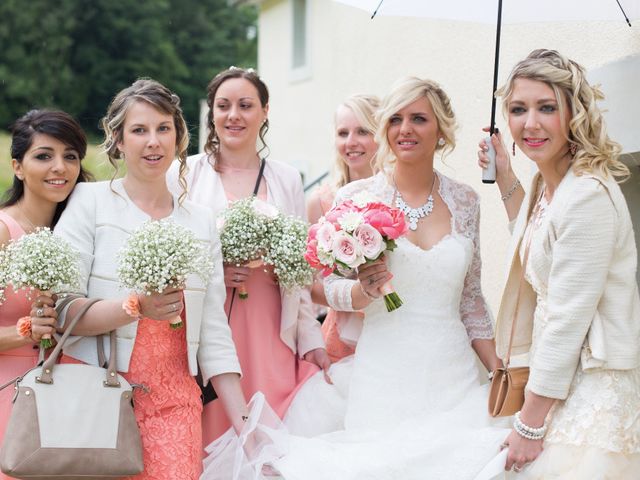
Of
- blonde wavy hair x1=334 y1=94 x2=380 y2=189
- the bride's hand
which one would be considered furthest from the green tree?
the bride's hand

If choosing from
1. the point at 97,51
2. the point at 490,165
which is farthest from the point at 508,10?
the point at 97,51

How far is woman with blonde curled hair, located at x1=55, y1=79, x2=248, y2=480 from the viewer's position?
407cm

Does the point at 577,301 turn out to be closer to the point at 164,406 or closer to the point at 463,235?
the point at 463,235

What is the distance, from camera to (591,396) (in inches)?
136

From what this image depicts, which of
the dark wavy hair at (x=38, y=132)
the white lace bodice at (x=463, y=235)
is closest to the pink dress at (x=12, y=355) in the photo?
the dark wavy hair at (x=38, y=132)

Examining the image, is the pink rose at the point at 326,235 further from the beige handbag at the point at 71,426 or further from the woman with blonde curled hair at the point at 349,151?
the woman with blonde curled hair at the point at 349,151

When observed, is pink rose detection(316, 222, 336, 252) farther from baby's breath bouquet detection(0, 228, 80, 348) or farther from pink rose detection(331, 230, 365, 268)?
baby's breath bouquet detection(0, 228, 80, 348)

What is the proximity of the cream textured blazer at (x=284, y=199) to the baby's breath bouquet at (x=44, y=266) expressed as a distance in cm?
113

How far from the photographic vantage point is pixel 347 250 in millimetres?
4027

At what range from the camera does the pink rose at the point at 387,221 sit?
405cm

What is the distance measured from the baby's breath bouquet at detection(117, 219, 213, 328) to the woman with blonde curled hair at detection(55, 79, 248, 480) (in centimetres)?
10

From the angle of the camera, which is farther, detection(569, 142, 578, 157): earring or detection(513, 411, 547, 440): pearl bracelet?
detection(569, 142, 578, 157): earring

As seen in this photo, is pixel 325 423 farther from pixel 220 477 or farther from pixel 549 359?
pixel 549 359

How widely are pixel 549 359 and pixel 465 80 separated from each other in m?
3.92
